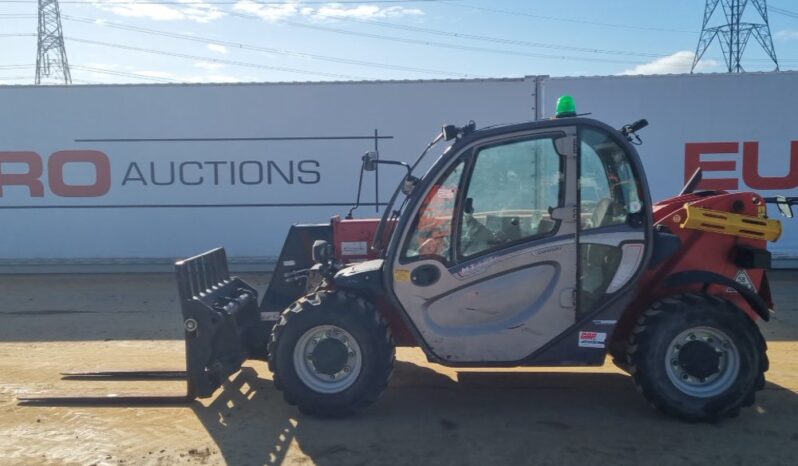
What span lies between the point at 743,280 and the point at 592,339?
1.22 m

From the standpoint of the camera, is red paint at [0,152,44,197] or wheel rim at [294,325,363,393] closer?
wheel rim at [294,325,363,393]

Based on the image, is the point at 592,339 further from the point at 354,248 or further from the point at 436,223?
the point at 354,248

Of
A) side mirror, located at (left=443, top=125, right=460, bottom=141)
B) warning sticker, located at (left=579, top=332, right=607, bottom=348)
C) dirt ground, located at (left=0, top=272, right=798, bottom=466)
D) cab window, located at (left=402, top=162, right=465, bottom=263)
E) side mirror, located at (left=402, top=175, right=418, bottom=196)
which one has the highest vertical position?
side mirror, located at (left=443, top=125, right=460, bottom=141)

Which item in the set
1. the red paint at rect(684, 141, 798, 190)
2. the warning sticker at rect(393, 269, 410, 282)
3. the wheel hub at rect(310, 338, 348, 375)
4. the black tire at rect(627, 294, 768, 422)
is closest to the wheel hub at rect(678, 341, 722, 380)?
the black tire at rect(627, 294, 768, 422)

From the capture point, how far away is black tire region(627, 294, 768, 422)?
4.50 metres

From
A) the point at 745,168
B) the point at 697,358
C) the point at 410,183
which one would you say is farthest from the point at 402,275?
the point at 745,168

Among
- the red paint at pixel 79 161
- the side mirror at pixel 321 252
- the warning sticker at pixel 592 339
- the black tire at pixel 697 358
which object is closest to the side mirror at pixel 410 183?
the side mirror at pixel 321 252

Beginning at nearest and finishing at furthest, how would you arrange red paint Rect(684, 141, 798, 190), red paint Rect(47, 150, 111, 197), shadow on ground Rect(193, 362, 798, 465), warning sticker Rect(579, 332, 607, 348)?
shadow on ground Rect(193, 362, 798, 465) → warning sticker Rect(579, 332, 607, 348) → red paint Rect(684, 141, 798, 190) → red paint Rect(47, 150, 111, 197)

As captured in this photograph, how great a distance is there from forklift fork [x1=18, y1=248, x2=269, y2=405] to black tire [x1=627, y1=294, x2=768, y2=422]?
9.35 feet

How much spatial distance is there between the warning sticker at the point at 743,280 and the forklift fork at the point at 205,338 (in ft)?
11.4

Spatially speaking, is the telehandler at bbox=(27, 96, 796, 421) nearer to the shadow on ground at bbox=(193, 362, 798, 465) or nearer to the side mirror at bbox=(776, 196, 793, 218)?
the shadow on ground at bbox=(193, 362, 798, 465)

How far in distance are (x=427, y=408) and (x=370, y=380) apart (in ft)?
1.97

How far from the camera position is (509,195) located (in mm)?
4609

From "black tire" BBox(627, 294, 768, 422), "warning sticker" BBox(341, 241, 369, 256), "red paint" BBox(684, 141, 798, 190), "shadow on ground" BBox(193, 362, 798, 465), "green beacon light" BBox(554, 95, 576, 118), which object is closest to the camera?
"shadow on ground" BBox(193, 362, 798, 465)
